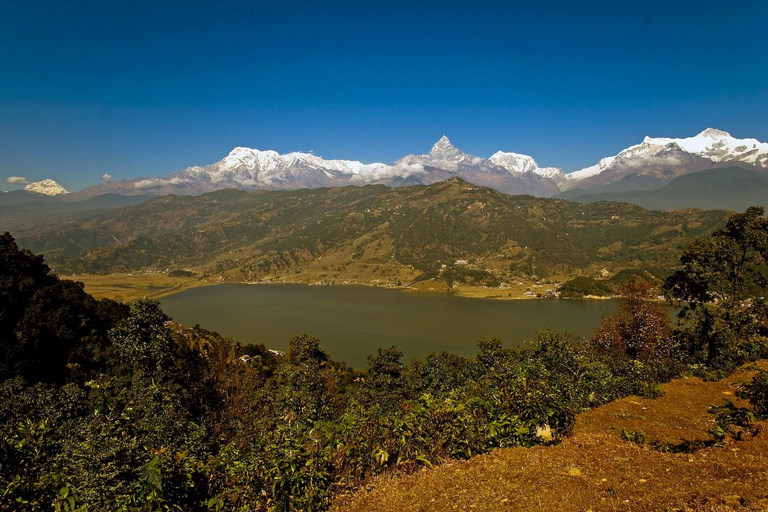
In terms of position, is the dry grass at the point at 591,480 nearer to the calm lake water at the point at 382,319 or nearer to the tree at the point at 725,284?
the tree at the point at 725,284

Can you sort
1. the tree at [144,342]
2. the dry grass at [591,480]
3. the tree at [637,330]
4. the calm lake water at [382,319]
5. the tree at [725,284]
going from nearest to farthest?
the dry grass at [591,480]
the tree at [144,342]
the tree at [725,284]
the tree at [637,330]
the calm lake water at [382,319]

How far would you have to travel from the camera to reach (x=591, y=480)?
957 centimetres

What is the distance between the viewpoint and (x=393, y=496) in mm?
9906

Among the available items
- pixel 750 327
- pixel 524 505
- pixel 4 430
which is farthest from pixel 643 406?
pixel 4 430

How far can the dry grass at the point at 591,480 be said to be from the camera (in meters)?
8.05

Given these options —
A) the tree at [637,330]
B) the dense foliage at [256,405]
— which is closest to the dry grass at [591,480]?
the dense foliage at [256,405]

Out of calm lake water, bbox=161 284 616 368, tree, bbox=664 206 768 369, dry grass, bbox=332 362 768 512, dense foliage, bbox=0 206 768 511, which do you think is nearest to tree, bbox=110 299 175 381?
dense foliage, bbox=0 206 768 511

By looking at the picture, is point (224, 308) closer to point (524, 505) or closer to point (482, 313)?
point (482, 313)

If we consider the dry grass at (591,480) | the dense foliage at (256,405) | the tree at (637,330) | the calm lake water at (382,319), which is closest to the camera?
the dry grass at (591,480)

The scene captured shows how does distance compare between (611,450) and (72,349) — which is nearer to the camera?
(611,450)

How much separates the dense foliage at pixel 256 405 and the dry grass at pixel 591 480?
880 mm

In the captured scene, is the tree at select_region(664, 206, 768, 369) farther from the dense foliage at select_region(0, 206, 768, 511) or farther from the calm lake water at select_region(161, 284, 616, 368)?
the calm lake water at select_region(161, 284, 616, 368)

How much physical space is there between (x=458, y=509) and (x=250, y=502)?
197 inches

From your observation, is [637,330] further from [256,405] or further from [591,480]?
[256,405]
